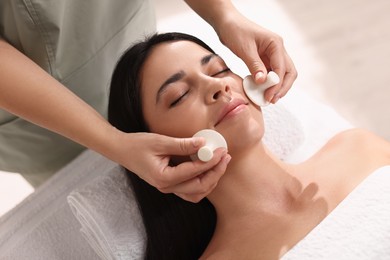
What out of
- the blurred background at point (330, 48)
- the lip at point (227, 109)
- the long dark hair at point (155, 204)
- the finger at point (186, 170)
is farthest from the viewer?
the blurred background at point (330, 48)

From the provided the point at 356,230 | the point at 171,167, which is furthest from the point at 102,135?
the point at 356,230

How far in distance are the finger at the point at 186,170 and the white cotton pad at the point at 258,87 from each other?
8.7 inches

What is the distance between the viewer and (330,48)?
235cm

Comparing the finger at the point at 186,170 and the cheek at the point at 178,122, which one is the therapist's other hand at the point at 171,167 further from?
the cheek at the point at 178,122

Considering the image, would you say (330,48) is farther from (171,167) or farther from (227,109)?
(171,167)

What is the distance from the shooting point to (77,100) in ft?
3.69

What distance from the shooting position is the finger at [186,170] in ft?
3.35

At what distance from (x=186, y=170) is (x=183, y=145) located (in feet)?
0.17

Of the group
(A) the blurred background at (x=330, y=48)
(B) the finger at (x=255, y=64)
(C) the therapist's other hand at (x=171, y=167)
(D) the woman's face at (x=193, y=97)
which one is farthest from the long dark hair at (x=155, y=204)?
(A) the blurred background at (x=330, y=48)

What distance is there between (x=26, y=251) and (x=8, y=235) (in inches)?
3.8

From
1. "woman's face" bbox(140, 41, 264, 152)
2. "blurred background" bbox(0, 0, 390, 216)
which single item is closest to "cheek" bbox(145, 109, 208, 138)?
"woman's face" bbox(140, 41, 264, 152)

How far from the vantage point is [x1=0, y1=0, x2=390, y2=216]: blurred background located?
213cm

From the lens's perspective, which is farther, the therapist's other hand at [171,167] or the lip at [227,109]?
the lip at [227,109]

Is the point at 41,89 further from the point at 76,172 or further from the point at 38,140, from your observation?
the point at 76,172
